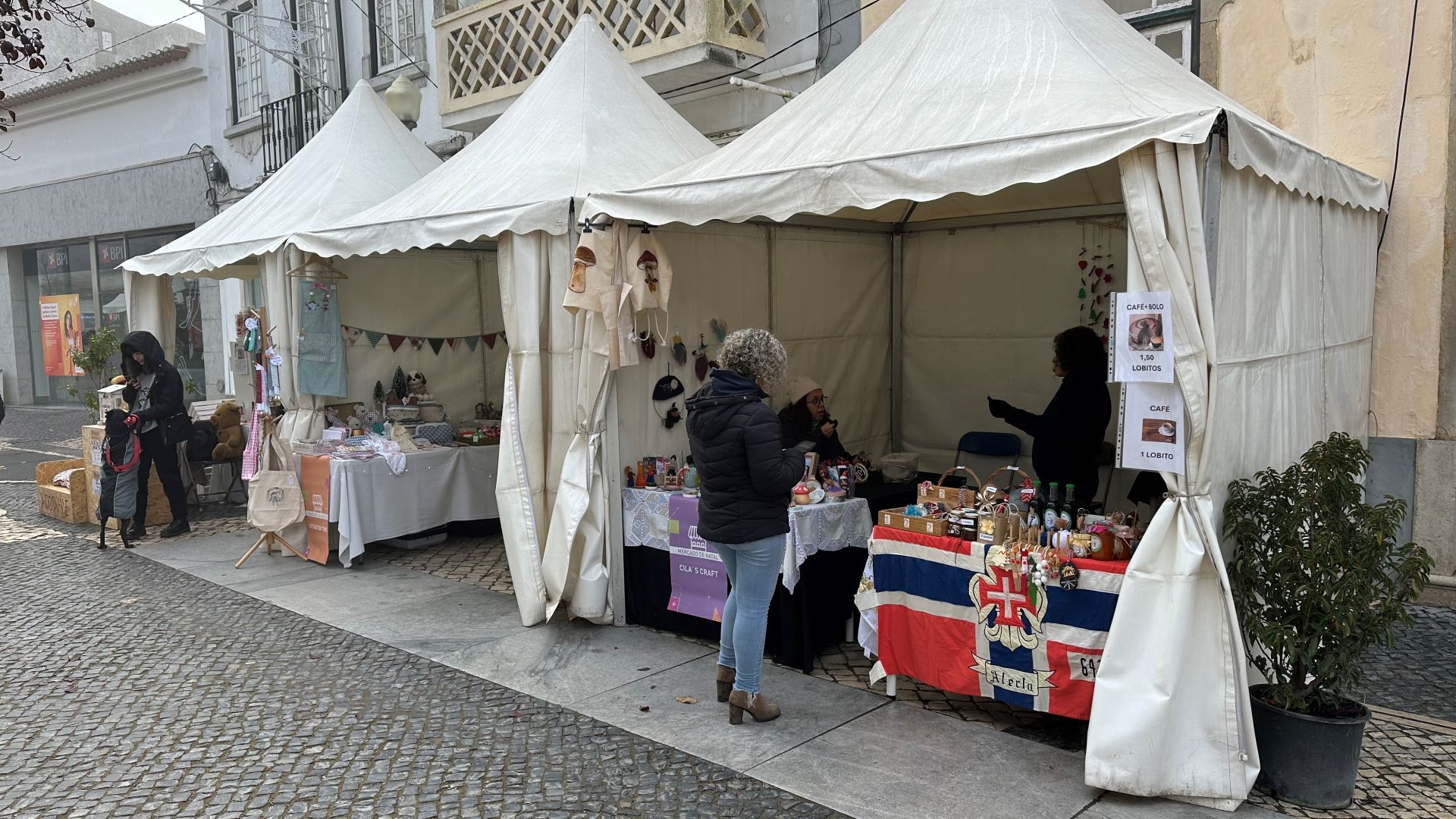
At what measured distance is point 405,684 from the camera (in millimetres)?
5020

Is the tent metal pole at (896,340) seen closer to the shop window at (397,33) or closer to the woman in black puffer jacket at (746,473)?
the woman in black puffer jacket at (746,473)

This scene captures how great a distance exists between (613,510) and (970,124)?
2806 mm

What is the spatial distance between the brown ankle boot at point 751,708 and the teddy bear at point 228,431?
21.8 ft

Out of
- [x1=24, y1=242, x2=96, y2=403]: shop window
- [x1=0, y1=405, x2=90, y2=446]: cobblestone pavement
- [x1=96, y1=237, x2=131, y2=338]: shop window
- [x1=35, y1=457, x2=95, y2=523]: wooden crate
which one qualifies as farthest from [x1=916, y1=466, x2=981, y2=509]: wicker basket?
[x1=24, y1=242, x2=96, y2=403]: shop window

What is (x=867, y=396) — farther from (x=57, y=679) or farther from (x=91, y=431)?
(x=91, y=431)

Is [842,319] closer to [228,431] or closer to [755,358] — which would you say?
[755,358]

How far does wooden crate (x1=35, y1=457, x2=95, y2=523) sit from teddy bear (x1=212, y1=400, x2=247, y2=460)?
1.14m

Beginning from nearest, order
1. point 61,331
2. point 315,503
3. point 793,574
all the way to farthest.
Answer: point 793,574 → point 315,503 → point 61,331

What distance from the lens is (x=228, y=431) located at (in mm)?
9289

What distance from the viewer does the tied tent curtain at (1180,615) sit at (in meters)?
3.52

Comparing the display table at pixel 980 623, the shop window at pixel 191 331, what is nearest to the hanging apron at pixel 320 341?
the display table at pixel 980 623

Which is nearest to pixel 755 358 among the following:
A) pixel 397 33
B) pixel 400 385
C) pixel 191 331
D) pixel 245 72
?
pixel 400 385

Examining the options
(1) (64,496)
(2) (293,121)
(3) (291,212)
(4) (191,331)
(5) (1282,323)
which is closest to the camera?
(5) (1282,323)

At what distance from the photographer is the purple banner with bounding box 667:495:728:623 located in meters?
5.30
